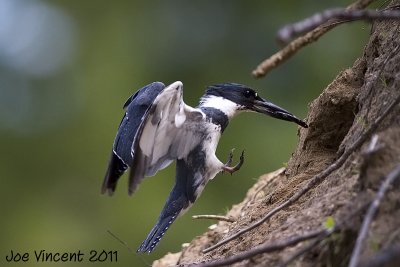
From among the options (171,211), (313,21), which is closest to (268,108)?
(171,211)

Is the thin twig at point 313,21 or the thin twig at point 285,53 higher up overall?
the thin twig at point 285,53

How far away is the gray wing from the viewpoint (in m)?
4.68

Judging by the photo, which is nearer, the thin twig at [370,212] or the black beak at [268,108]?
the thin twig at [370,212]

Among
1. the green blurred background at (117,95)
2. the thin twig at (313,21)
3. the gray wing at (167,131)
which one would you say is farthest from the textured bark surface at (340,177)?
the green blurred background at (117,95)

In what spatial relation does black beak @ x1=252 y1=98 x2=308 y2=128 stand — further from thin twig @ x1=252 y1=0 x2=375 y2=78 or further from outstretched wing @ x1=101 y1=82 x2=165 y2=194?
thin twig @ x1=252 y1=0 x2=375 y2=78

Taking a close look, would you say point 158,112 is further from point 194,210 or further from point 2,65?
point 2,65

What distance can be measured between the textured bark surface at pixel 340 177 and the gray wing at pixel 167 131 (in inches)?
22.1

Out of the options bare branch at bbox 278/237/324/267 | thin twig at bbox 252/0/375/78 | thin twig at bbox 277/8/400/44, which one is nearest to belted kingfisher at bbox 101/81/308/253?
thin twig at bbox 252/0/375/78

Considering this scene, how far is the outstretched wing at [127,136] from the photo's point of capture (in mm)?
4328

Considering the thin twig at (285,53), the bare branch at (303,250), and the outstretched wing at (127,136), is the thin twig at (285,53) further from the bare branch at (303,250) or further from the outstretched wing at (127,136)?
the outstretched wing at (127,136)

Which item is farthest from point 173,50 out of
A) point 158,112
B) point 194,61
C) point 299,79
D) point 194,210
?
point 158,112

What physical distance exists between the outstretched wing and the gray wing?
0.15 ft

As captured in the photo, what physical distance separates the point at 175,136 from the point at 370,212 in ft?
7.48

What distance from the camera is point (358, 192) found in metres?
3.35
